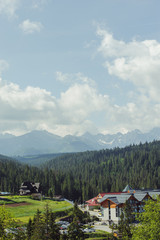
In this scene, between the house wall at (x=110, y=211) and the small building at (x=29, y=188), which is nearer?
the house wall at (x=110, y=211)

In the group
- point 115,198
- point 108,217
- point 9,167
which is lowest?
point 108,217

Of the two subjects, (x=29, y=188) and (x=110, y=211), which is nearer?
(x=110, y=211)

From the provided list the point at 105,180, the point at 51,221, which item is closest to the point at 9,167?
the point at 105,180

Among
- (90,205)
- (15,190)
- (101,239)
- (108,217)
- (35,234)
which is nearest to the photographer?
(35,234)

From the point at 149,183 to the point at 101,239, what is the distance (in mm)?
126288

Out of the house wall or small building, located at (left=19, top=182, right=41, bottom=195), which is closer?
the house wall

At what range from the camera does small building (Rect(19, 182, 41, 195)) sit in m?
152

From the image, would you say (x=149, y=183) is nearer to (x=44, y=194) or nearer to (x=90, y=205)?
(x=90, y=205)

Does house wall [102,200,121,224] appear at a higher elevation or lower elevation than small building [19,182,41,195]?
lower

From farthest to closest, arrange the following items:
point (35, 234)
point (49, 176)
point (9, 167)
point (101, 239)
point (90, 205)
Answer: point (9, 167) → point (49, 176) → point (90, 205) → point (101, 239) → point (35, 234)

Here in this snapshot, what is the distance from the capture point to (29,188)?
Result: 506ft

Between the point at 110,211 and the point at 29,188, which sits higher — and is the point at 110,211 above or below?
below

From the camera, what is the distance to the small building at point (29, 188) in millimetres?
151625

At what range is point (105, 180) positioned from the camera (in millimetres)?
185625
